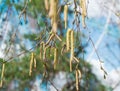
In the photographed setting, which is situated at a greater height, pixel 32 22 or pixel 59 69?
pixel 32 22

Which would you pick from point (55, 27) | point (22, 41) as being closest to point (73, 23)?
point (55, 27)

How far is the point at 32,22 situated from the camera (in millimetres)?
9469

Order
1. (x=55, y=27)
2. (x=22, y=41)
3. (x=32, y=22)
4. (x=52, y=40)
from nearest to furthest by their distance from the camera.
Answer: (x=55, y=27)
(x=52, y=40)
(x=22, y=41)
(x=32, y=22)

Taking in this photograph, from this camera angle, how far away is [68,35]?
162 centimetres

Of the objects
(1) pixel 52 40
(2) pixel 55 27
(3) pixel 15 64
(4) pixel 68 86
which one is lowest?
(4) pixel 68 86

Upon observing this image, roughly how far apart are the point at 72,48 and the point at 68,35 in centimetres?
8

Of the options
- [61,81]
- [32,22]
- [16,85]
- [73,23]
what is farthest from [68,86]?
[73,23]

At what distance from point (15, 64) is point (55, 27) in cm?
707

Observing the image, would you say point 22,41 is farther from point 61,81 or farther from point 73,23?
point 73,23

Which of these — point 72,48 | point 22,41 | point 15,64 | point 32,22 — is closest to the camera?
point 72,48


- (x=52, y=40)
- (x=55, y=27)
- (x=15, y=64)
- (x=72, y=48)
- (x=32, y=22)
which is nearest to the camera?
(x=55, y=27)

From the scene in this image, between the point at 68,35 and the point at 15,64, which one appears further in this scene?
the point at 15,64

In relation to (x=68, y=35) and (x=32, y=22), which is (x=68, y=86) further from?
(x=68, y=35)

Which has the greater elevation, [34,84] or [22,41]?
[22,41]
